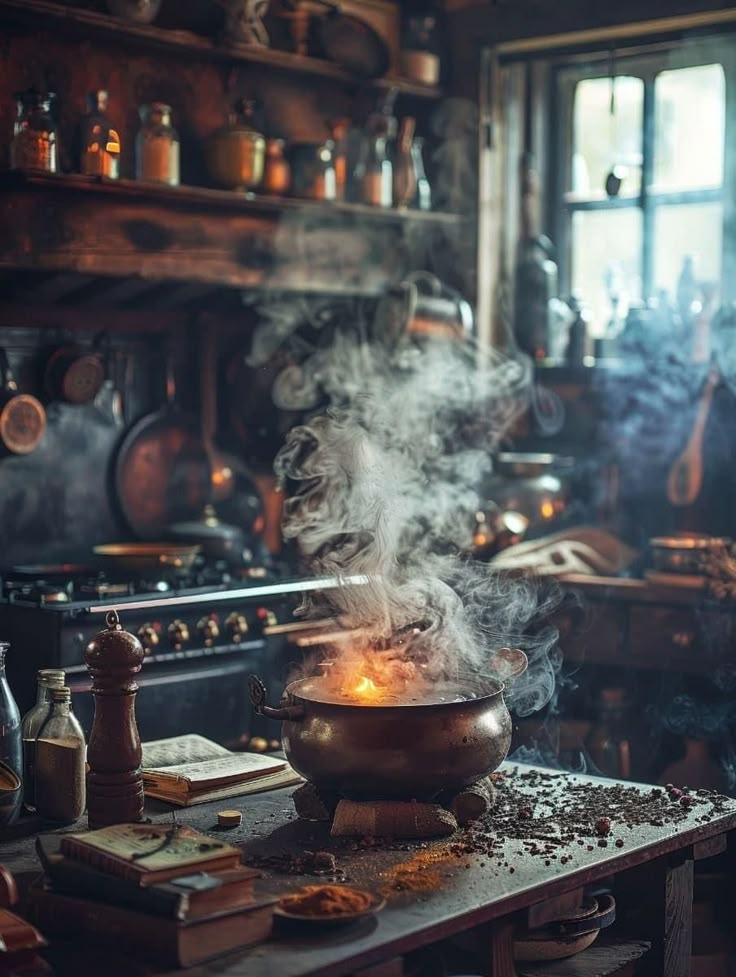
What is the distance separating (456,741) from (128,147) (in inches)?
129

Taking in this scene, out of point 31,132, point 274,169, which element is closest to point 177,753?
point 31,132

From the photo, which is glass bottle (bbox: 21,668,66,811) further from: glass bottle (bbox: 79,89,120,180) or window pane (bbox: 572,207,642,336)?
window pane (bbox: 572,207,642,336)

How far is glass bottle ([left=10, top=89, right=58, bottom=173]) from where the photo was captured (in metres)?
4.61

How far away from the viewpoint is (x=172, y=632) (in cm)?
463

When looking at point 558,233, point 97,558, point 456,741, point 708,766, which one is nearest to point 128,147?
point 97,558

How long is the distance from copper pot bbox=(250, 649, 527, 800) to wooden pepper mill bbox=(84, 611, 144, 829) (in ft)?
0.87

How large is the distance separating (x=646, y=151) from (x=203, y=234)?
1.90 m

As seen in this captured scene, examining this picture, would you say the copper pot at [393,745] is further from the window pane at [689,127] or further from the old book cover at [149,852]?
the window pane at [689,127]

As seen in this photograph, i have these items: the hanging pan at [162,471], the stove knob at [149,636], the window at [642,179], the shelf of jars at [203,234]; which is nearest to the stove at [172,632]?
the stove knob at [149,636]

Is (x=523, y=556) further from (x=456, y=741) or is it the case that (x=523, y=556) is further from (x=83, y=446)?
(x=456, y=741)

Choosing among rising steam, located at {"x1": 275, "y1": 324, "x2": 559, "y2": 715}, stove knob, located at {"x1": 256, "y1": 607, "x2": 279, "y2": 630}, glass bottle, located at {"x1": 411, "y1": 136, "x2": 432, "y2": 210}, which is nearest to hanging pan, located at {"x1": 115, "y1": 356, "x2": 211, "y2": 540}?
rising steam, located at {"x1": 275, "y1": 324, "x2": 559, "y2": 715}

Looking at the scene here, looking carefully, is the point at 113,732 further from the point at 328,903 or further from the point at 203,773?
the point at 328,903

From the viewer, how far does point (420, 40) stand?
5.99 metres

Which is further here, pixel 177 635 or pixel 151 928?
pixel 177 635
